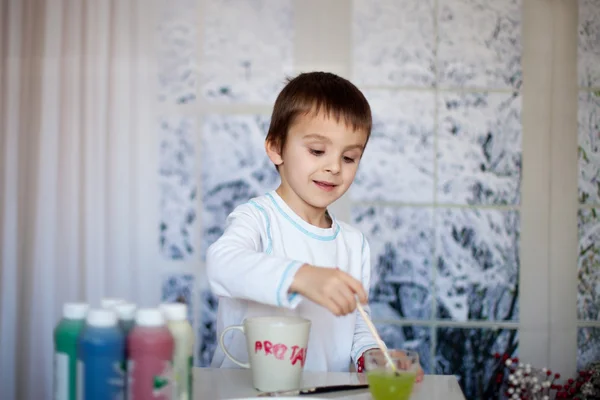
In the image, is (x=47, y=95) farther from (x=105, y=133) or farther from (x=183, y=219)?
(x=183, y=219)

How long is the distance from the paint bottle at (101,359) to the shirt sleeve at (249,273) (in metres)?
0.26

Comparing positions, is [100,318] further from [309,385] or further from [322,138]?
[322,138]

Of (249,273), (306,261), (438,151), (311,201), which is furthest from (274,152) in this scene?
(438,151)

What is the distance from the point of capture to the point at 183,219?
9.24 ft

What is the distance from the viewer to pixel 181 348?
30.5 inches

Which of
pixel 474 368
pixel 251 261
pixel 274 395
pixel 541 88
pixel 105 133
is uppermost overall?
pixel 541 88

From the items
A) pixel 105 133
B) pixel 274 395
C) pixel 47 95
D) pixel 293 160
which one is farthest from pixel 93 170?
pixel 274 395

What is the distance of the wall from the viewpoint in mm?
2779

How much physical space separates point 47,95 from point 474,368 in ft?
6.51

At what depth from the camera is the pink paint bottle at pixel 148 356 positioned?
729 millimetres

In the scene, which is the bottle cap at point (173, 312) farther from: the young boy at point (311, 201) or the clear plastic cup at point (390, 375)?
the young boy at point (311, 201)

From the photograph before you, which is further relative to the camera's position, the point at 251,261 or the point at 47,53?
the point at 47,53

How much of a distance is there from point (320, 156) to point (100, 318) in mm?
738

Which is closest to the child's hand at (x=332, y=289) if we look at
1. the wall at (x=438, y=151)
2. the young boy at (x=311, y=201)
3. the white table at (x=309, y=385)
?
the white table at (x=309, y=385)
